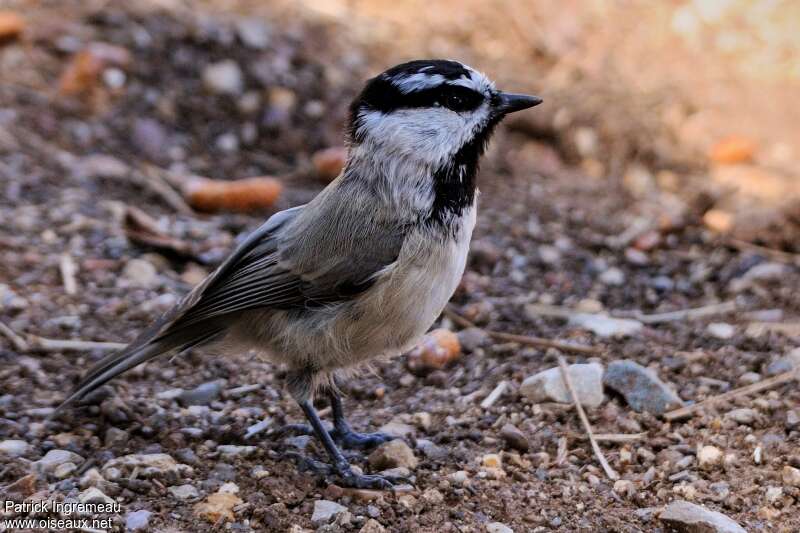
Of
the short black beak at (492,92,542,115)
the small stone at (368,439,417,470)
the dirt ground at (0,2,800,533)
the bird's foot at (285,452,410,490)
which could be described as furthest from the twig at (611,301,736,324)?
the bird's foot at (285,452,410,490)

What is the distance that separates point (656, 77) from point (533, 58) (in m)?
0.99

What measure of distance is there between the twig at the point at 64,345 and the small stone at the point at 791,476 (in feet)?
9.36

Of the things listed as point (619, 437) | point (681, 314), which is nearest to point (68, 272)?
point (619, 437)

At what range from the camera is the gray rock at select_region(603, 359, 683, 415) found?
401 centimetres

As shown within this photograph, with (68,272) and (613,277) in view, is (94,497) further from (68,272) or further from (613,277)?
(613,277)

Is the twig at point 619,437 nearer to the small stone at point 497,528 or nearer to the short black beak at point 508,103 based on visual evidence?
the small stone at point 497,528

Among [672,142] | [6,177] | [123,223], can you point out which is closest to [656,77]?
[672,142]

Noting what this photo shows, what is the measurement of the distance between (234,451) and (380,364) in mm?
1071

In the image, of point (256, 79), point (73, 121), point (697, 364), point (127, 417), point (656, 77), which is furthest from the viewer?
point (656, 77)

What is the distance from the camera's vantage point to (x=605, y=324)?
4809 millimetres

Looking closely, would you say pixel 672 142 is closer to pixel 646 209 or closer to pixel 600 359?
pixel 646 209

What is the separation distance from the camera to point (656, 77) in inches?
296

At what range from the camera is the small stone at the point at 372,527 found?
10.6ft

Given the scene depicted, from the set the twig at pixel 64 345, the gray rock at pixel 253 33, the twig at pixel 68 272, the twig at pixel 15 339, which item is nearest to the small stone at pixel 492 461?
the twig at pixel 64 345
